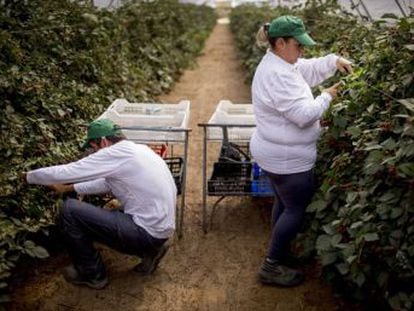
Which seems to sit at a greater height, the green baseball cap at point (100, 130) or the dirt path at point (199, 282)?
the green baseball cap at point (100, 130)

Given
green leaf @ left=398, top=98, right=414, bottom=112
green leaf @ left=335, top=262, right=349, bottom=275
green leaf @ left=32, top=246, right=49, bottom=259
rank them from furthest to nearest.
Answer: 1. green leaf @ left=32, top=246, right=49, bottom=259
2. green leaf @ left=335, top=262, right=349, bottom=275
3. green leaf @ left=398, top=98, right=414, bottom=112

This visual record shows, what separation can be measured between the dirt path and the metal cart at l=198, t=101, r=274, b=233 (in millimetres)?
275

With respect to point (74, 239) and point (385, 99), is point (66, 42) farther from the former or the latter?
point (385, 99)

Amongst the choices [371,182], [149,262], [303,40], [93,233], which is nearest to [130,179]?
[93,233]

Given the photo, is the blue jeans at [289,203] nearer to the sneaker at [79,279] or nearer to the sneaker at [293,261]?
the sneaker at [293,261]

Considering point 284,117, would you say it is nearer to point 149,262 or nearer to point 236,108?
point 149,262

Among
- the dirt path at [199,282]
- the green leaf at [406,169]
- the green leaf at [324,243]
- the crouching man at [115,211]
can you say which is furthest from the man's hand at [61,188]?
the green leaf at [406,169]

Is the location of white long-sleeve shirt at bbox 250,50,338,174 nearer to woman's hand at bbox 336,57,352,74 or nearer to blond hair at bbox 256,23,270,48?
blond hair at bbox 256,23,270,48

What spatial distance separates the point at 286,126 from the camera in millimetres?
3406

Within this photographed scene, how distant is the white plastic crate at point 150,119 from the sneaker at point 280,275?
1.32 meters

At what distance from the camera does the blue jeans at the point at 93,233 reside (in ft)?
11.9

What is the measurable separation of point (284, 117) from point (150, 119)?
1806 mm

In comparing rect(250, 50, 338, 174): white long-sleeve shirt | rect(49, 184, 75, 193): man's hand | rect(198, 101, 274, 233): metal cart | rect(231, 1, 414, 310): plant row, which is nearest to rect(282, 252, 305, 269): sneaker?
rect(231, 1, 414, 310): plant row

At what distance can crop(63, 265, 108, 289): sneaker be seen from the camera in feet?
12.4
